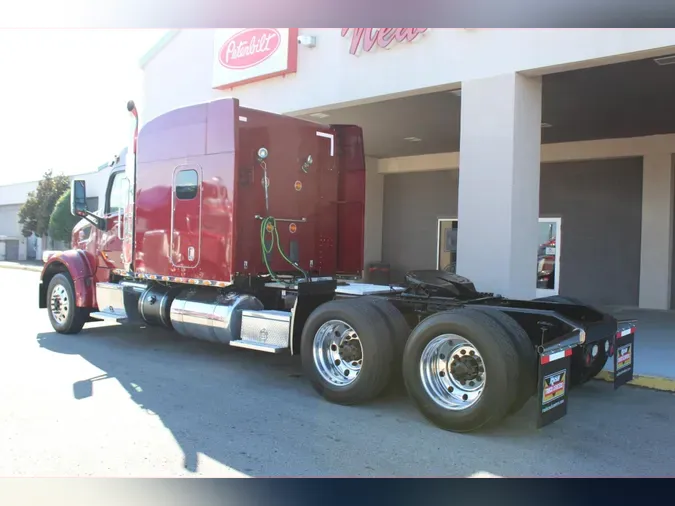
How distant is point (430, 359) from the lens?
544 centimetres

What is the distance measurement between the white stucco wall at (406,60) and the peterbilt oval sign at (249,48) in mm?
509

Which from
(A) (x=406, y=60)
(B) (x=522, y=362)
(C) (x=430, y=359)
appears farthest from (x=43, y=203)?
(B) (x=522, y=362)

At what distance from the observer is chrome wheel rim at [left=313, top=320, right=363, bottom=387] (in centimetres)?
609

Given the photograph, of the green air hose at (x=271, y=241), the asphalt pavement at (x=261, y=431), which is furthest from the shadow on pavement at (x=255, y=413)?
the green air hose at (x=271, y=241)

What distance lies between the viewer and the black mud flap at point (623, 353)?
→ 6.11 meters

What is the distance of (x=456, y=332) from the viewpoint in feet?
17.0

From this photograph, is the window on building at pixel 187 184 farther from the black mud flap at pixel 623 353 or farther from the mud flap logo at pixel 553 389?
the black mud flap at pixel 623 353

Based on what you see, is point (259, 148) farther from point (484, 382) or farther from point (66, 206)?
point (66, 206)

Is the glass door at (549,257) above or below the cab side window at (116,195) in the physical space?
below

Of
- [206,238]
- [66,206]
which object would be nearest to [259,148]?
[206,238]

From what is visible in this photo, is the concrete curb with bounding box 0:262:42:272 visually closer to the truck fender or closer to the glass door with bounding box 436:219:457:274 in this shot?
the glass door with bounding box 436:219:457:274

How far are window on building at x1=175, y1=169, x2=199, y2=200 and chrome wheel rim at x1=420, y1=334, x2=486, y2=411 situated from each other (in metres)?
3.83

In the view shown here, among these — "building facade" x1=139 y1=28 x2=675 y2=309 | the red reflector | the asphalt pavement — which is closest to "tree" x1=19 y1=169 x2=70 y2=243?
"building facade" x1=139 y1=28 x2=675 y2=309
